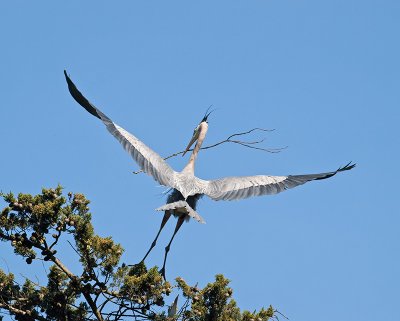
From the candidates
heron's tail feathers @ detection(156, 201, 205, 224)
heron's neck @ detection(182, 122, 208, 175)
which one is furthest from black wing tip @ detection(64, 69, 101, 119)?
heron's tail feathers @ detection(156, 201, 205, 224)

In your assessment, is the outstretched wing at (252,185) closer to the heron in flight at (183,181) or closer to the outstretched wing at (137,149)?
the heron in flight at (183,181)

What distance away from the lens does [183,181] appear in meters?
13.8

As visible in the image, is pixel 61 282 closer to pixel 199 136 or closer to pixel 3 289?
pixel 3 289

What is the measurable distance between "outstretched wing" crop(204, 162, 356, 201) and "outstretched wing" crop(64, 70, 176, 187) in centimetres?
70

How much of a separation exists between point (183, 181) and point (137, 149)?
2.95 ft

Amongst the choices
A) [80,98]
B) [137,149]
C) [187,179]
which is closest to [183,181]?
[187,179]

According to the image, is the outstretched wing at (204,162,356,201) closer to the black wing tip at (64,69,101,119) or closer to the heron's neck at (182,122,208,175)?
the heron's neck at (182,122,208,175)

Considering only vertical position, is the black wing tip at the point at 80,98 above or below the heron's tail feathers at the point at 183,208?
above

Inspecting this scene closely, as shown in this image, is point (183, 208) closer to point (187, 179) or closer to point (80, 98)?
point (187, 179)

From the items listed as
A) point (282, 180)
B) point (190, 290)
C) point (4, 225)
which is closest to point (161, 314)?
point (190, 290)

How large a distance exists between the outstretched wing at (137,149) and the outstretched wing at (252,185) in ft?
2.30

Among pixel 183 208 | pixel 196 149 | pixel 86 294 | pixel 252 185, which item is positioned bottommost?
pixel 86 294

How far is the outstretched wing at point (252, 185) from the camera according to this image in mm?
13352

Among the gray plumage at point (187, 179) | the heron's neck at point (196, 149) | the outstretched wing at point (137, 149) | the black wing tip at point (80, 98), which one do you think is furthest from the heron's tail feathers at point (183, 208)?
the black wing tip at point (80, 98)
